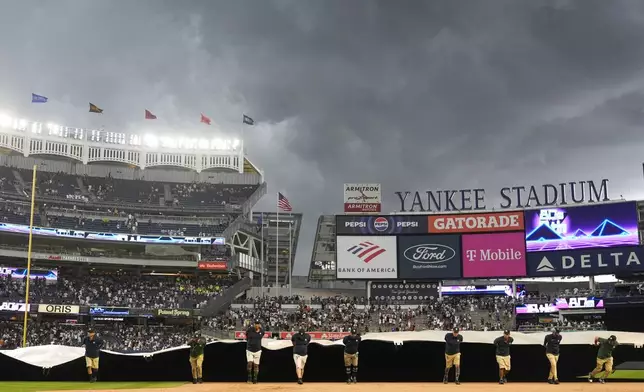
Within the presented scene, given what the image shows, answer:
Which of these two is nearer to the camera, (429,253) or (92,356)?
(92,356)

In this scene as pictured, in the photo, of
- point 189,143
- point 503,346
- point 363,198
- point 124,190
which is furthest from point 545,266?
point 124,190

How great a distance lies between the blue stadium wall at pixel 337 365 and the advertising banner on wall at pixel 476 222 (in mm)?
36150

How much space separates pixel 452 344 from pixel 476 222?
3864 cm

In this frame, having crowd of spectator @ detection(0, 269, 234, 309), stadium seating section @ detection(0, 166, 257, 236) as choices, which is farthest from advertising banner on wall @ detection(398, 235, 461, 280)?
stadium seating section @ detection(0, 166, 257, 236)

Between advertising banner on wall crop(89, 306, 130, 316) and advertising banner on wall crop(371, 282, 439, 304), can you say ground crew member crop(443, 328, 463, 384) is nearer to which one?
advertising banner on wall crop(371, 282, 439, 304)

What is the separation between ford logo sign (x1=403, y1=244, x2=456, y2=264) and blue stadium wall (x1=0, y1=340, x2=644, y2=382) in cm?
3619

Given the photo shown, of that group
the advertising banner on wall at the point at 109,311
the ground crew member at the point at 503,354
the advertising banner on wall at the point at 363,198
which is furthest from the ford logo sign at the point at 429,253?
the ground crew member at the point at 503,354

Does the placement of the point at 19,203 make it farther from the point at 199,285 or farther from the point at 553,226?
the point at 553,226

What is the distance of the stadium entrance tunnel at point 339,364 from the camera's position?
20906mm

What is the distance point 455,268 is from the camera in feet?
187

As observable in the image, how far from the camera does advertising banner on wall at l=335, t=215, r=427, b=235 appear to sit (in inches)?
2286

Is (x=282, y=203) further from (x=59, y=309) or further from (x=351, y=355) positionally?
(x=351, y=355)

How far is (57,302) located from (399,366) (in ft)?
140

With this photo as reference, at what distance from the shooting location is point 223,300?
60000 millimetres
